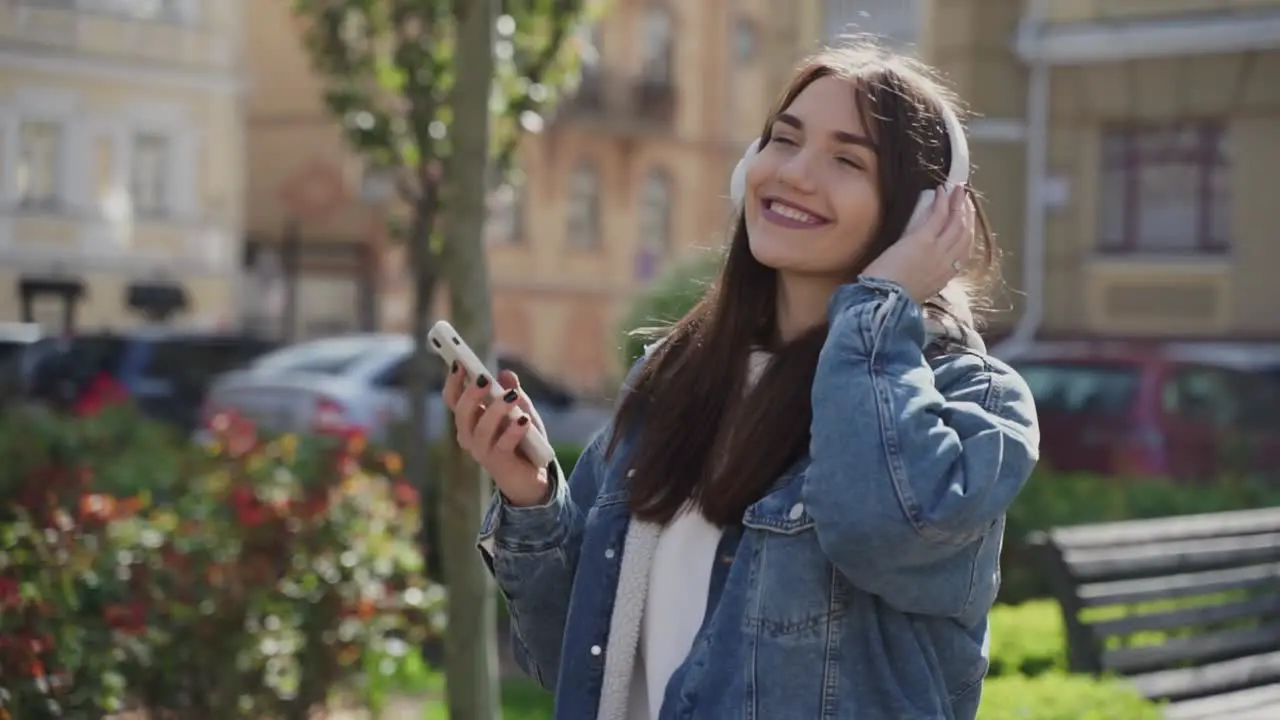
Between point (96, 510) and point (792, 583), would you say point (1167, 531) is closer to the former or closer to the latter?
point (96, 510)

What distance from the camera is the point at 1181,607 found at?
21.5 feet

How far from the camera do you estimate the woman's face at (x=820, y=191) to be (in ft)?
8.98

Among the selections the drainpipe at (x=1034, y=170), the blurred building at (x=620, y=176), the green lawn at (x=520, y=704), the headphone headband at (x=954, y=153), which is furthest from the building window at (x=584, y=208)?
the headphone headband at (x=954, y=153)

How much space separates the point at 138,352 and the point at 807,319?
60.6 ft

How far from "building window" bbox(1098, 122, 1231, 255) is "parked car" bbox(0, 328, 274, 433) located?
30.4 feet

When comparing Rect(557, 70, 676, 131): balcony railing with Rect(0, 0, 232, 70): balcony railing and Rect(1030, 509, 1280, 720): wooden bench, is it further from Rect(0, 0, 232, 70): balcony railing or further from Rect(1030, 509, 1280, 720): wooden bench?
Rect(1030, 509, 1280, 720): wooden bench

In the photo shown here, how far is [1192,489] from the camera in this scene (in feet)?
→ 37.2

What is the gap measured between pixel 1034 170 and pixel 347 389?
793 cm

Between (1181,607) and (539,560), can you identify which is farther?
(1181,607)

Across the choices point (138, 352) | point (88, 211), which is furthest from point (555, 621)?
point (88, 211)

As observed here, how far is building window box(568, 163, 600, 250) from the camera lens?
43.0 meters

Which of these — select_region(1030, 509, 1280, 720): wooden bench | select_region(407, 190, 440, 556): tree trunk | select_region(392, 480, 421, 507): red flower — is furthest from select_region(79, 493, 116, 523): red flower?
select_region(407, 190, 440, 556): tree trunk

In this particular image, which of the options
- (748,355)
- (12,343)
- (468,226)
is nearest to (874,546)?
(748,355)

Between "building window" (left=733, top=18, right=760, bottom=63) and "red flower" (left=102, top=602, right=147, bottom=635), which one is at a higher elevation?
"building window" (left=733, top=18, right=760, bottom=63)
